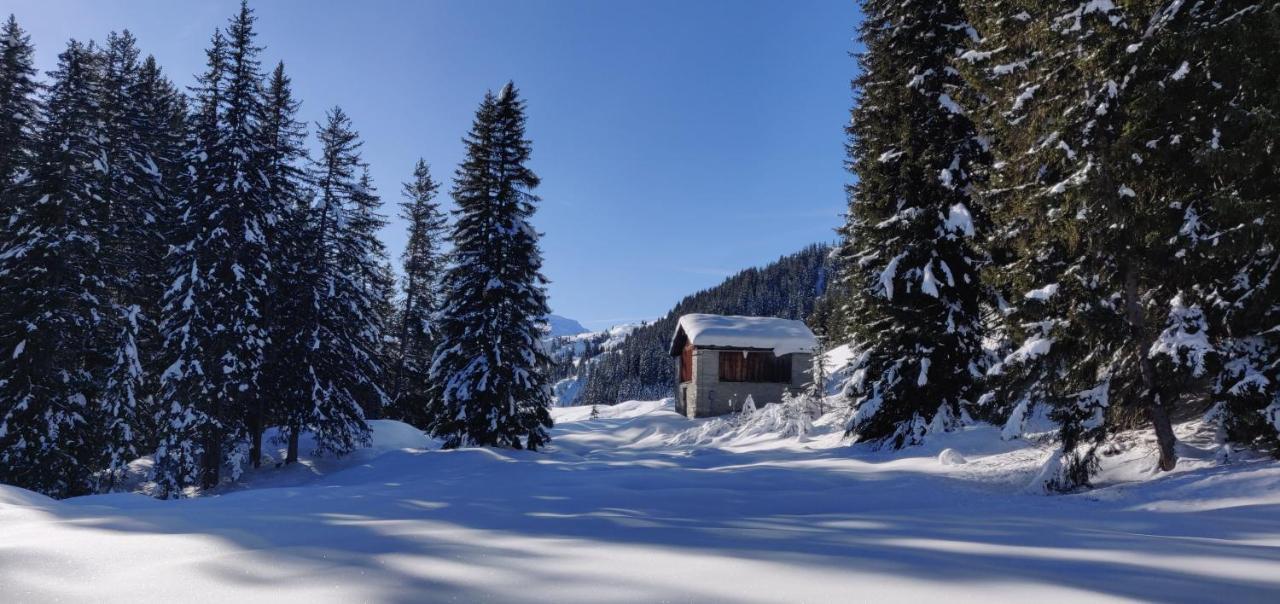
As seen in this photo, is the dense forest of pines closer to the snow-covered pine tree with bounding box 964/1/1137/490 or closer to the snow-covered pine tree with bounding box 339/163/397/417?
the snow-covered pine tree with bounding box 339/163/397/417

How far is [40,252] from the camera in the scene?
17.4 m

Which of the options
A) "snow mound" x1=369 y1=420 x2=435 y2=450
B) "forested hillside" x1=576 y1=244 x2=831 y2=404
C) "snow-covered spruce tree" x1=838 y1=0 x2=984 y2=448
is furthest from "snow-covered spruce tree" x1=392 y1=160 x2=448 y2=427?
"forested hillside" x1=576 y1=244 x2=831 y2=404

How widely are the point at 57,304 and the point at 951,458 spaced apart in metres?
23.2

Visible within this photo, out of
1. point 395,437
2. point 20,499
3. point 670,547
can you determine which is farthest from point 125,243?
point 670,547

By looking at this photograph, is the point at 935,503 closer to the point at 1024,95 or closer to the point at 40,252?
the point at 1024,95

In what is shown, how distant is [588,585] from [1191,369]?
31.1 feet

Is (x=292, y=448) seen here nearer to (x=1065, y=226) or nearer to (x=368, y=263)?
(x=368, y=263)

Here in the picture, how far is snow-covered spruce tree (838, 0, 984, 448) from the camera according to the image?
14047 mm

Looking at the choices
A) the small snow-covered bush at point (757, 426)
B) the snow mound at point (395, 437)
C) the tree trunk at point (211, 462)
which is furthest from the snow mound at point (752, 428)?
the tree trunk at point (211, 462)

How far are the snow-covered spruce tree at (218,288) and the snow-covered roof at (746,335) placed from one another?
74.9 feet

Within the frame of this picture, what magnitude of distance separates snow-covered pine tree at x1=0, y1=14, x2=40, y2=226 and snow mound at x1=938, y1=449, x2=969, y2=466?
26.6 meters

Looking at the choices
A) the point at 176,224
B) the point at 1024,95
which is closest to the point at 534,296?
the point at 176,224

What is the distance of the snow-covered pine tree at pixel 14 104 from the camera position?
780 inches

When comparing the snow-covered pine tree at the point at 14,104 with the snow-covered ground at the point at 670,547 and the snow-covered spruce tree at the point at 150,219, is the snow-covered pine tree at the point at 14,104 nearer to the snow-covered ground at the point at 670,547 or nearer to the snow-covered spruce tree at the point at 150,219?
the snow-covered spruce tree at the point at 150,219
